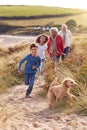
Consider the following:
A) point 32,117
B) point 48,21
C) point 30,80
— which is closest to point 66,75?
point 30,80

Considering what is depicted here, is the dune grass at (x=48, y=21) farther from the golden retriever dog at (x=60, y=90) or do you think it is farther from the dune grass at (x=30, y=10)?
the golden retriever dog at (x=60, y=90)

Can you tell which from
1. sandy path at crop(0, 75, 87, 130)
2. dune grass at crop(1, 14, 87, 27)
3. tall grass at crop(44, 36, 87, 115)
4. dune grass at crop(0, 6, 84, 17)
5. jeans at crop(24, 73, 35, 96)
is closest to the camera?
sandy path at crop(0, 75, 87, 130)

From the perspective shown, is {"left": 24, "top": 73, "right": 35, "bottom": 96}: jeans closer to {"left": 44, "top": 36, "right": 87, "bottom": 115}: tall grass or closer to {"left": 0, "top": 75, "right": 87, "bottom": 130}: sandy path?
{"left": 0, "top": 75, "right": 87, "bottom": 130}: sandy path

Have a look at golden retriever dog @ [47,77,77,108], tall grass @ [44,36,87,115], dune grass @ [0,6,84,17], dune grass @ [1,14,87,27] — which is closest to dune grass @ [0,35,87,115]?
tall grass @ [44,36,87,115]

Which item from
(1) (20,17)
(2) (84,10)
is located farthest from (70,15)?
(1) (20,17)

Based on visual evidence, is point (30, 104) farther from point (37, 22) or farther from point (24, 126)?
point (37, 22)

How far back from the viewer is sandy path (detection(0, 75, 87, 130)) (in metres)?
7.71

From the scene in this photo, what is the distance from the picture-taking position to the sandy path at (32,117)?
771cm

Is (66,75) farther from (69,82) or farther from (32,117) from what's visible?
(32,117)

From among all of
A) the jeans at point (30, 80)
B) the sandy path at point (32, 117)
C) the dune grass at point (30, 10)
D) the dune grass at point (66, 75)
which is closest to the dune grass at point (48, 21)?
the dune grass at point (30, 10)

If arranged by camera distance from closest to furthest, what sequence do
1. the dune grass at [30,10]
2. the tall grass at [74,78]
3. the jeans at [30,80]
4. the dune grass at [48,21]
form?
the tall grass at [74,78] < the jeans at [30,80] < the dune grass at [48,21] < the dune grass at [30,10]

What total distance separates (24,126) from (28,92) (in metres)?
2.21

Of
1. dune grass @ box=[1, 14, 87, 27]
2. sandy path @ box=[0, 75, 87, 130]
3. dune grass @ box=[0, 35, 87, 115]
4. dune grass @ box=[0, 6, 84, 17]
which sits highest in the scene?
dune grass @ box=[0, 6, 84, 17]

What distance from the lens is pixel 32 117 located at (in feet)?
27.6
